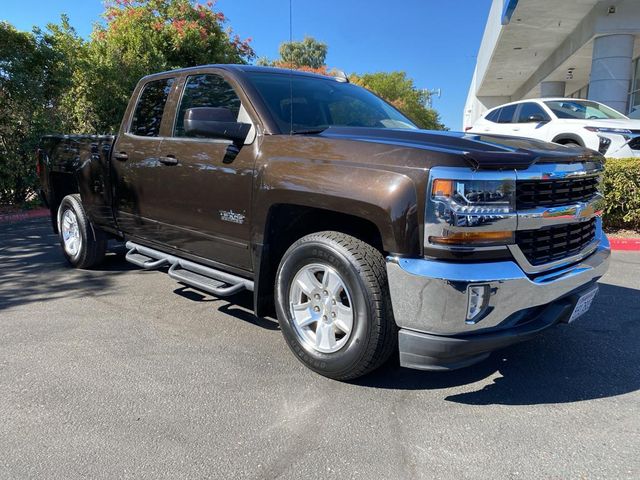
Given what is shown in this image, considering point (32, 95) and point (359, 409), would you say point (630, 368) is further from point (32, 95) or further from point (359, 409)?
point (32, 95)

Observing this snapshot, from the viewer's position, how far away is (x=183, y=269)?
4.12m

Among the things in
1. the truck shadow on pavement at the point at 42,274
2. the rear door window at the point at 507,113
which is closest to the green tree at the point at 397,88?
the rear door window at the point at 507,113

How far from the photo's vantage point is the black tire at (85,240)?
530cm

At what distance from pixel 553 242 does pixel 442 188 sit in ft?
2.76

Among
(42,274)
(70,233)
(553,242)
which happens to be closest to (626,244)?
(553,242)

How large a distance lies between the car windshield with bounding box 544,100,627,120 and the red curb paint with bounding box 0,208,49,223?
34.2 ft

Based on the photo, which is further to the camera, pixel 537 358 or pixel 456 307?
pixel 537 358

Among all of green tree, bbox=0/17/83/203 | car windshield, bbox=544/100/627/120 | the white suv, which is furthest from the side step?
car windshield, bbox=544/100/627/120

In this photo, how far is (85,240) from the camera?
209 inches

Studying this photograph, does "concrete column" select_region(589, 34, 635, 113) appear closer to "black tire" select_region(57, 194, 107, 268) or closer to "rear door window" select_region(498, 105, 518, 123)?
"rear door window" select_region(498, 105, 518, 123)

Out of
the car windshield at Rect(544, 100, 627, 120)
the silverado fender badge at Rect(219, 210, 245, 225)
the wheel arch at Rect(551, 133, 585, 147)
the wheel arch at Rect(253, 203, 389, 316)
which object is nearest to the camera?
the wheel arch at Rect(253, 203, 389, 316)

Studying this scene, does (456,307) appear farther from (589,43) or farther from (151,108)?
(589,43)

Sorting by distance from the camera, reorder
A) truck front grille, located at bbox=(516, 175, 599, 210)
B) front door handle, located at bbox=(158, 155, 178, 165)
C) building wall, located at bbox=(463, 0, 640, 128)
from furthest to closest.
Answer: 1. building wall, located at bbox=(463, 0, 640, 128)
2. front door handle, located at bbox=(158, 155, 178, 165)
3. truck front grille, located at bbox=(516, 175, 599, 210)

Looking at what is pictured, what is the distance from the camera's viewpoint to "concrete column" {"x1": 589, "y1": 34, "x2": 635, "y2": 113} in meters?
13.9
